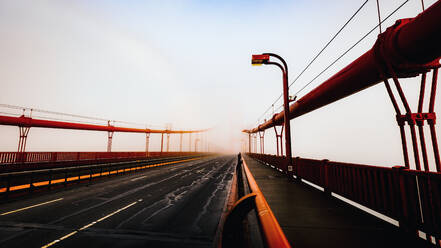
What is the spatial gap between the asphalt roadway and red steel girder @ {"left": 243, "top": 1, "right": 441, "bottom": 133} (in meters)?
6.84

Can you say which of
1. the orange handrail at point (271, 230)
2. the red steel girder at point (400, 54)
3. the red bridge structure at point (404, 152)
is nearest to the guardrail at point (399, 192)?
the red bridge structure at point (404, 152)

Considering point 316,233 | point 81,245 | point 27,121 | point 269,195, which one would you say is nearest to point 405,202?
point 316,233

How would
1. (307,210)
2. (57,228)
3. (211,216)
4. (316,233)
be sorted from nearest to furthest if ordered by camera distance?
(316,233) < (57,228) < (307,210) < (211,216)

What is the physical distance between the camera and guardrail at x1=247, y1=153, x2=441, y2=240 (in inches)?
128

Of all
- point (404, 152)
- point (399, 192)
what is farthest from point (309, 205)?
point (404, 152)

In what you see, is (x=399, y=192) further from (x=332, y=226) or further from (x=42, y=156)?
(x=42, y=156)

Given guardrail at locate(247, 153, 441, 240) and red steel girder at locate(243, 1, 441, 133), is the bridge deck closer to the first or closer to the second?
guardrail at locate(247, 153, 441, 240)

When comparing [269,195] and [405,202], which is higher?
[405,202]

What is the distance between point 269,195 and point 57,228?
635 cm

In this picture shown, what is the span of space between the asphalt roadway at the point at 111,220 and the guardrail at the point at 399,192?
4.04 metres

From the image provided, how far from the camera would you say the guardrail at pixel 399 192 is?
3.26 m

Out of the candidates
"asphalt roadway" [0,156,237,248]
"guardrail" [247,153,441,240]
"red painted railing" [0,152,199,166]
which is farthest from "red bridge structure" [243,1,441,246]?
"red painted railing" [0,152,199,166]

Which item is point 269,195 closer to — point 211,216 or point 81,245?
point 211,216

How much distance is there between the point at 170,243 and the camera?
13.2 ft
